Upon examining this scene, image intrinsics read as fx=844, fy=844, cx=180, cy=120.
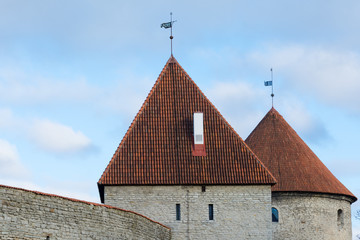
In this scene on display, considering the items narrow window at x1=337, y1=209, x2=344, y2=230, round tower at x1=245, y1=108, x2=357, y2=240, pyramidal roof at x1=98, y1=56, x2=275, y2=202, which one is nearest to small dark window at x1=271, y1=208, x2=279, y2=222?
round tower at x1=245, y1=108, x2=357, y2=240

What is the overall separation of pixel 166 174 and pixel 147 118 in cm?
225

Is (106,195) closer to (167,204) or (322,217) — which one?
(167,204)

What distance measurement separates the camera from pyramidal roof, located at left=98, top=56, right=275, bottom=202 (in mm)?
24562

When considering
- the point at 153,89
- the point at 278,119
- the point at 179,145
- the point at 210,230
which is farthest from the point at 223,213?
the point at 278,119

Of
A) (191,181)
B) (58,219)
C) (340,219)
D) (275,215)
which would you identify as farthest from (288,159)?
(58,219)

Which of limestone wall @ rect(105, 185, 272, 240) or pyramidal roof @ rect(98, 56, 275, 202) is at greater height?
pyramidal roof @ rect(98, 56, 275, 202)

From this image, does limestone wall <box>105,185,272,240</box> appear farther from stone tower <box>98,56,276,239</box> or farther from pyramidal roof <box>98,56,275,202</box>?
pyramidal roof <box>98,56,275,202</box>

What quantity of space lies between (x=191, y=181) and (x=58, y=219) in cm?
719

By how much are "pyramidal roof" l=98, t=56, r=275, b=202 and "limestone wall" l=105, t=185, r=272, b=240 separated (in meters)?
0.26

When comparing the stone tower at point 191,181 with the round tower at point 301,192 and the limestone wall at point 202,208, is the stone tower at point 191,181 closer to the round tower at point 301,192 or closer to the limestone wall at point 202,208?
the limestone wall at point 202,208

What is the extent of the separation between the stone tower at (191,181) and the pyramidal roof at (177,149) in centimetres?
3

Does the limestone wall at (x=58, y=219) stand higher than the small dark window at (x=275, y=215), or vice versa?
the small dark window at (x=275, y=215)

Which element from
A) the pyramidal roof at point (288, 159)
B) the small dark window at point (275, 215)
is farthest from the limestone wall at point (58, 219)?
the pyramidal roof at point (288, 159)

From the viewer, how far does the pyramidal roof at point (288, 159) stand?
29344 millimetres
